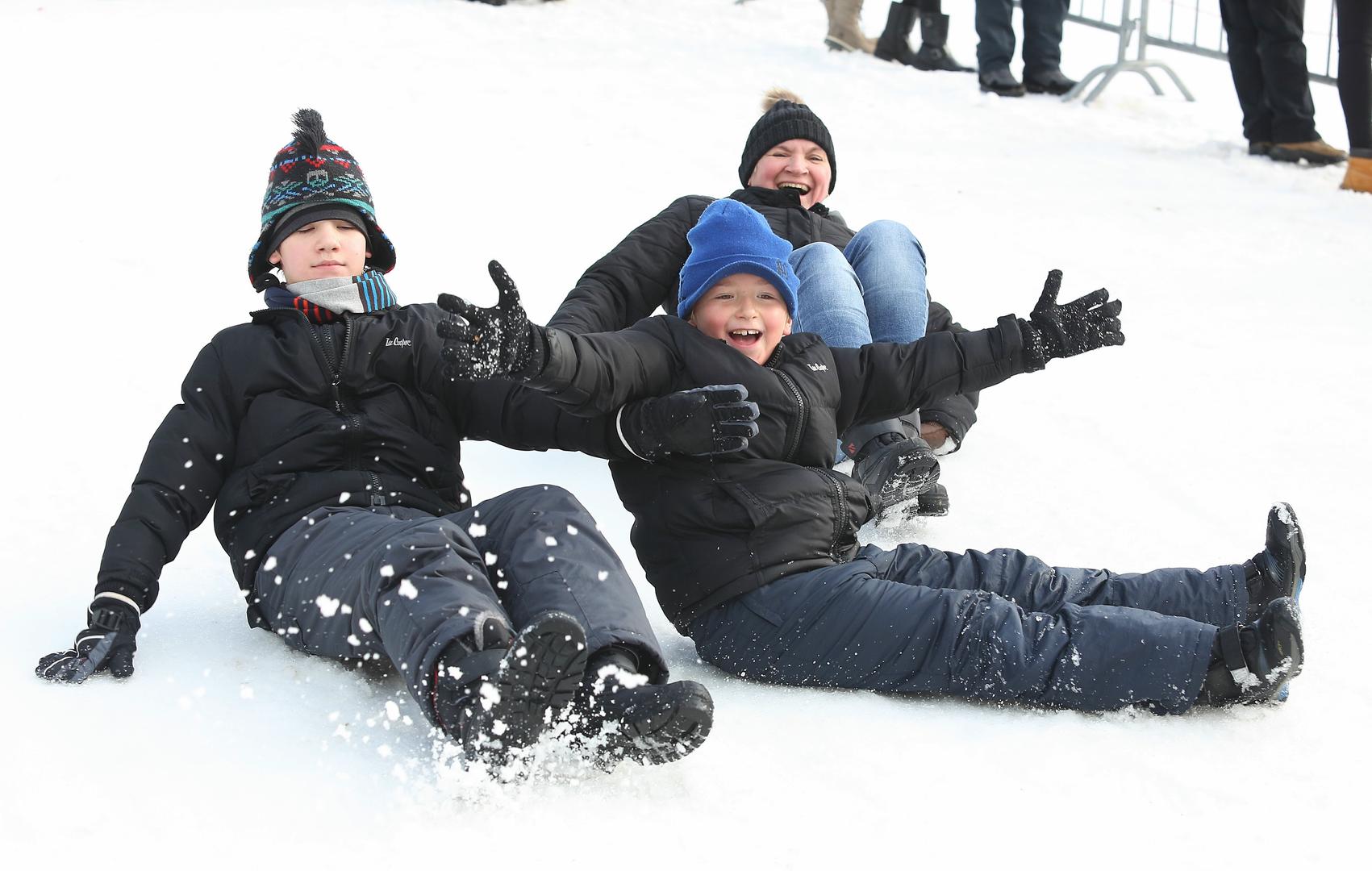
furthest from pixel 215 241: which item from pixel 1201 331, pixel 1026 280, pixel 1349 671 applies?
pixel 1349 671

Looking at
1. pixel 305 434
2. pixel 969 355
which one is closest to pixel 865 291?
pixel 969 355

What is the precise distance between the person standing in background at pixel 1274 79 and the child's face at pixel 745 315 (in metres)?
5.07

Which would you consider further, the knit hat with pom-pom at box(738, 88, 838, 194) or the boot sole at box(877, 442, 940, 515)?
the knit hat with pom-pom at box(738, 88, 838, 194)

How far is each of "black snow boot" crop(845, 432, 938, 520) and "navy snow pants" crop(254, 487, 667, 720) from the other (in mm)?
805

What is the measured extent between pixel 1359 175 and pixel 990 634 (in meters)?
4.99

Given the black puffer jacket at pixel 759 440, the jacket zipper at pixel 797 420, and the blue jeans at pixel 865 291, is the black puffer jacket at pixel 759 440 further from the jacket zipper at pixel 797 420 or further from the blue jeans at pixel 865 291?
the blue jeans at pixel 865 291

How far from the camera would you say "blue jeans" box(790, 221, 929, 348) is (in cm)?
323

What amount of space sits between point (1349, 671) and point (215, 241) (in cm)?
377

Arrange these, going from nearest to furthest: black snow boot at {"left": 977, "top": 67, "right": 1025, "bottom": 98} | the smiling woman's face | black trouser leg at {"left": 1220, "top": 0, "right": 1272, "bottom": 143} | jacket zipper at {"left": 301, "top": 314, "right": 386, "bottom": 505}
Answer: jacket zipper at {"left": 301, "top": 314, "right": 386, "bottom": 505} < the smiling woman's face < black trouser leg at {"left": 1220, "top": 0, "right": 1272, "bottom": 143} < black snow boot at {"left": 977, "top": 67, "right": 1025, "bottom": 98}

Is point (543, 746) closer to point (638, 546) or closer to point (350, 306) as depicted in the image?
point (638, 546)

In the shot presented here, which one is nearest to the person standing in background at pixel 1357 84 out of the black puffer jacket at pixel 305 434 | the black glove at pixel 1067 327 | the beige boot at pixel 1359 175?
the beige boot at pixel 1359 175

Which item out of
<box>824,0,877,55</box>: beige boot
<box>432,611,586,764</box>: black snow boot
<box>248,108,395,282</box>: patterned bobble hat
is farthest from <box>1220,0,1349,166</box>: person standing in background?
<box>432,611,586,764</box>: black snow boot

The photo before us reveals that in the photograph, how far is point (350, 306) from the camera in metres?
2.73

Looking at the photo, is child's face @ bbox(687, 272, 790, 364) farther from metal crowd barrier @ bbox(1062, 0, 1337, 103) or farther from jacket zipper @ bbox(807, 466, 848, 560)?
metal crowd barrier @ bbox(1062, 0, 1337, 103)
